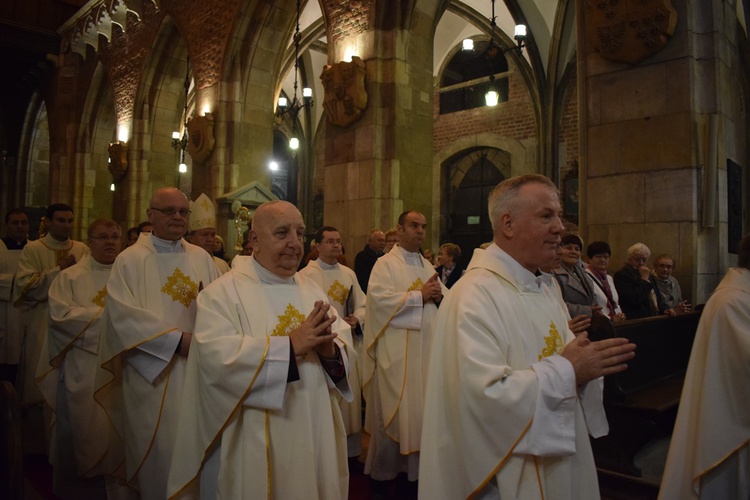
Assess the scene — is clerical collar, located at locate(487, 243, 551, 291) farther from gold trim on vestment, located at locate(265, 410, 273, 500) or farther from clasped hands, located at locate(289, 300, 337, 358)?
gold trim on vestment, located at locate(265, 410, 273, 500)

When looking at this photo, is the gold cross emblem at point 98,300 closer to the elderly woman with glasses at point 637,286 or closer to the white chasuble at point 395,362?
the white chasuble at point 395,362

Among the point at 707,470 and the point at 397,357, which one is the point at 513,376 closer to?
the point at 707,470

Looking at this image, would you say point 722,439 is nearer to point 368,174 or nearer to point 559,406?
point 559,406

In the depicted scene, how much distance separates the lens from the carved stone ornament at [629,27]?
536 centimetres

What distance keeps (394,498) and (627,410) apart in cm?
173

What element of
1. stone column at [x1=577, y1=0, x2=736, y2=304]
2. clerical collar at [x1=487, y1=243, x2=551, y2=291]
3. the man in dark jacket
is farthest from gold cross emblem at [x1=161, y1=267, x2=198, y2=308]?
stone column at [x1=577, y1=0, x2=736, y2=304]

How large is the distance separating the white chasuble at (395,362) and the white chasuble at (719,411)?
5.95 feet

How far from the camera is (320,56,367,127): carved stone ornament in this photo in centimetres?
830

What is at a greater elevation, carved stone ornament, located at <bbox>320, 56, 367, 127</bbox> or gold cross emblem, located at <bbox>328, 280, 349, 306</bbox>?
carved stone ornament, located at <bbox>320, 56, 367, 127</bbox>

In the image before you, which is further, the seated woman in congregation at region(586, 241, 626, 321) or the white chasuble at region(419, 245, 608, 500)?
the seated woman in congregation at region(586, 241, 626, 321)

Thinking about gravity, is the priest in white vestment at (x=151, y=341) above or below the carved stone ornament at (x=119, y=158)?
below

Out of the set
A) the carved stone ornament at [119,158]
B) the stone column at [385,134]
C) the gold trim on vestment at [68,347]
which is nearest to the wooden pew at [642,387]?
the gold trim on vestment at [68,347]

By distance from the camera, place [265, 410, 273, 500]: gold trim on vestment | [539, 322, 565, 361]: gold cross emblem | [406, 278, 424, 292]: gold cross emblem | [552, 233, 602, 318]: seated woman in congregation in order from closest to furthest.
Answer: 1. [539, 322, 565, 361]: gold cross emblem
2. [265, 410, 273, 500]: gold trim on vestment
3. [552, 233, 602, 318]: seated woman in congregation
4. [406, 278, 424, 292]: gold cross emblem

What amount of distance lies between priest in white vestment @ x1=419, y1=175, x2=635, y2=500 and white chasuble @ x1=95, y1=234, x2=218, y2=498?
175 centimetres
